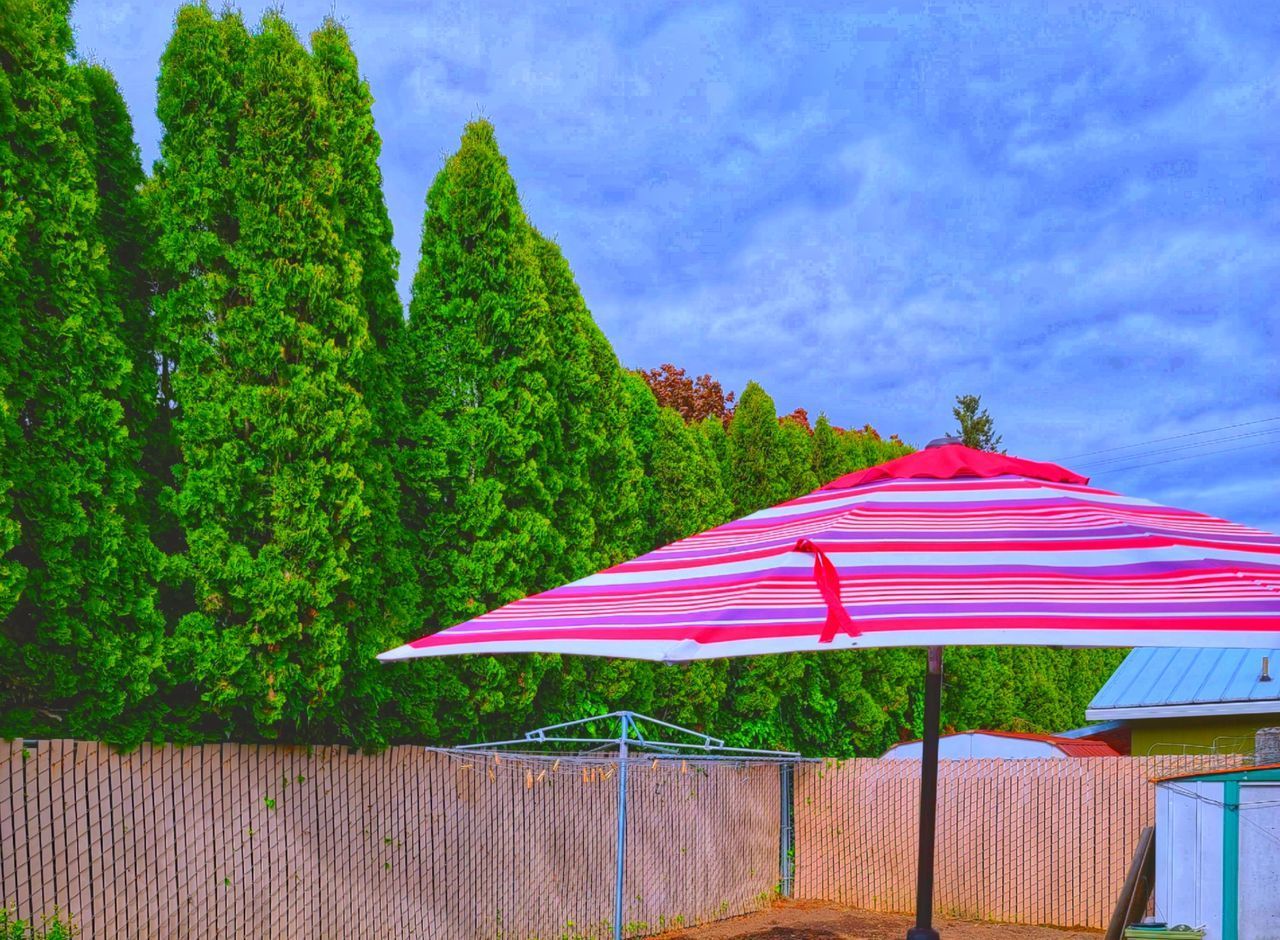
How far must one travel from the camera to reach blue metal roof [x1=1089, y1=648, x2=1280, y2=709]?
13.3 m

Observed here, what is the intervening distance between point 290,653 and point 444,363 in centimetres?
287

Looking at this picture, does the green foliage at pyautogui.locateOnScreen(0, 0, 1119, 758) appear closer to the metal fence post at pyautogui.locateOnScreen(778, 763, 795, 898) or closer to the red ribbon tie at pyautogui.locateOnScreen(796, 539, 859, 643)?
the metal fence post at pyautogui.locateOnScreen(778, 763, 795, 898)

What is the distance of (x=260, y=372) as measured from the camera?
7.59m

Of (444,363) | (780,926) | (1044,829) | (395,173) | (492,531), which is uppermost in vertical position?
(395,173)

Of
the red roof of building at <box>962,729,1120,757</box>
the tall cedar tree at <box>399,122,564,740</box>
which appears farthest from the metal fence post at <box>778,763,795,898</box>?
the tall cedar tree at <box>399,122,564,740</box>

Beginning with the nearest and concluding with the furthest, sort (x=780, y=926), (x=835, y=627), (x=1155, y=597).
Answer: (x=835, y=627) < (x=1155, y=597) < (x=780, y=926)

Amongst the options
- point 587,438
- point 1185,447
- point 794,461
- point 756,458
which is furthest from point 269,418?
Result: point 1185,447

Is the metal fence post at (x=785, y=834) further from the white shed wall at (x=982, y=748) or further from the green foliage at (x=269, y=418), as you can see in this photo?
the green foliage at (x=269, y=418)

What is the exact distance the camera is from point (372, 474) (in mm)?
8203

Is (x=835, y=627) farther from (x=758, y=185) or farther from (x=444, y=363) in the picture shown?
(x=758, y=185)

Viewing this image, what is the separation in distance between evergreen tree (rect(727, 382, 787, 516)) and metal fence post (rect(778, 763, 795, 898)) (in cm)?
318

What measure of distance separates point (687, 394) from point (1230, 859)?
57.8ft

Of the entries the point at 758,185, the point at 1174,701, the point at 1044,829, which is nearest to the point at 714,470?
the point at 758,185

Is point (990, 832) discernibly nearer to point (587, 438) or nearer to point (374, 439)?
point (587, 438)
